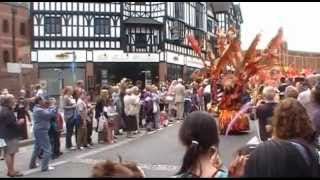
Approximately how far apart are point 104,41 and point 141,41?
3.29 meters

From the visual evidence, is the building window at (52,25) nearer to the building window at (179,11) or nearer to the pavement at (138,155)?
the building window at (179,11)

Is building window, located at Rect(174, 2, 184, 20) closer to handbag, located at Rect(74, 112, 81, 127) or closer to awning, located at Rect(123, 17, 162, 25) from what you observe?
awning, located at Rect(123, 17, 162, 25)

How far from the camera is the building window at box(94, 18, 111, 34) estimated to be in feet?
153

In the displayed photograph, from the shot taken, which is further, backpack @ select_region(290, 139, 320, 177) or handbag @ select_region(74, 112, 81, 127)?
handbag @ select_region(74, 112, 81, 127)

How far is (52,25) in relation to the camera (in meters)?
45.8

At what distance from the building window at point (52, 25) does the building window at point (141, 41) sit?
648 centimetres

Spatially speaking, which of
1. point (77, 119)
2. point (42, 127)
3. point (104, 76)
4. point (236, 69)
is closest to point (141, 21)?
point (104, 76)

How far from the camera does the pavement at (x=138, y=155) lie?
36.9 ft

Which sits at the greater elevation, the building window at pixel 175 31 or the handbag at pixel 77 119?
the building window at pixel 175 31

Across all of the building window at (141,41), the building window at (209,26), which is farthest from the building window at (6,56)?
the building window at (209,26)

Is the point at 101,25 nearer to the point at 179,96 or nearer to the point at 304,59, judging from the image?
the point at 179,96

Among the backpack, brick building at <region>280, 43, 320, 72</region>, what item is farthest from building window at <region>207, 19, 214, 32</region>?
the backpack

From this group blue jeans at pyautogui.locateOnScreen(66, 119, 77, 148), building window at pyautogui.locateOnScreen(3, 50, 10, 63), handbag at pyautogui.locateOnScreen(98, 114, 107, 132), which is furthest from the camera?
building window at pyautogui.locateOnScreen(3, 50, 10, 63)

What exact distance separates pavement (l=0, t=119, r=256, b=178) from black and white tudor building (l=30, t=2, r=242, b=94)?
28801 mm
